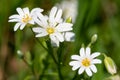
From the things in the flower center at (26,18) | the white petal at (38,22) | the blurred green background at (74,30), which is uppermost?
the flower center at (26,18)

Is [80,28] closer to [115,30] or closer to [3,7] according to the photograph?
[115,30]

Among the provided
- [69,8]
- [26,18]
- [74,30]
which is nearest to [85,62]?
[26,18]

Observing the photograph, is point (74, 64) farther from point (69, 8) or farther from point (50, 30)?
point (69, 8)

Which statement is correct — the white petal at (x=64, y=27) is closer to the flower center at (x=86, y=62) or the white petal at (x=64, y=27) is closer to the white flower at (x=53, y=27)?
the white flower at (x=53, y=27)

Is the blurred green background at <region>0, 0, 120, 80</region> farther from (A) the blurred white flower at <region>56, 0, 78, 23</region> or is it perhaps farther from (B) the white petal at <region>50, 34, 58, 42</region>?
(B) the white petal at <region>50, 34, 58, 42</region>

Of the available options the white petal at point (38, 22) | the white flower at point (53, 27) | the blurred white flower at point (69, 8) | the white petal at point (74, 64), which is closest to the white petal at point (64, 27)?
the white flower at point (53, 27)

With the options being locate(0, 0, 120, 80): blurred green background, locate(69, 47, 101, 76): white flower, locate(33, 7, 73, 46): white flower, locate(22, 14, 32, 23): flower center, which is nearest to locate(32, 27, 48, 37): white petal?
locate(33, 7, 73, 46): white flower

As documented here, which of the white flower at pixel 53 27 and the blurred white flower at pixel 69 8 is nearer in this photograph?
the white flower at pixel 53 27
